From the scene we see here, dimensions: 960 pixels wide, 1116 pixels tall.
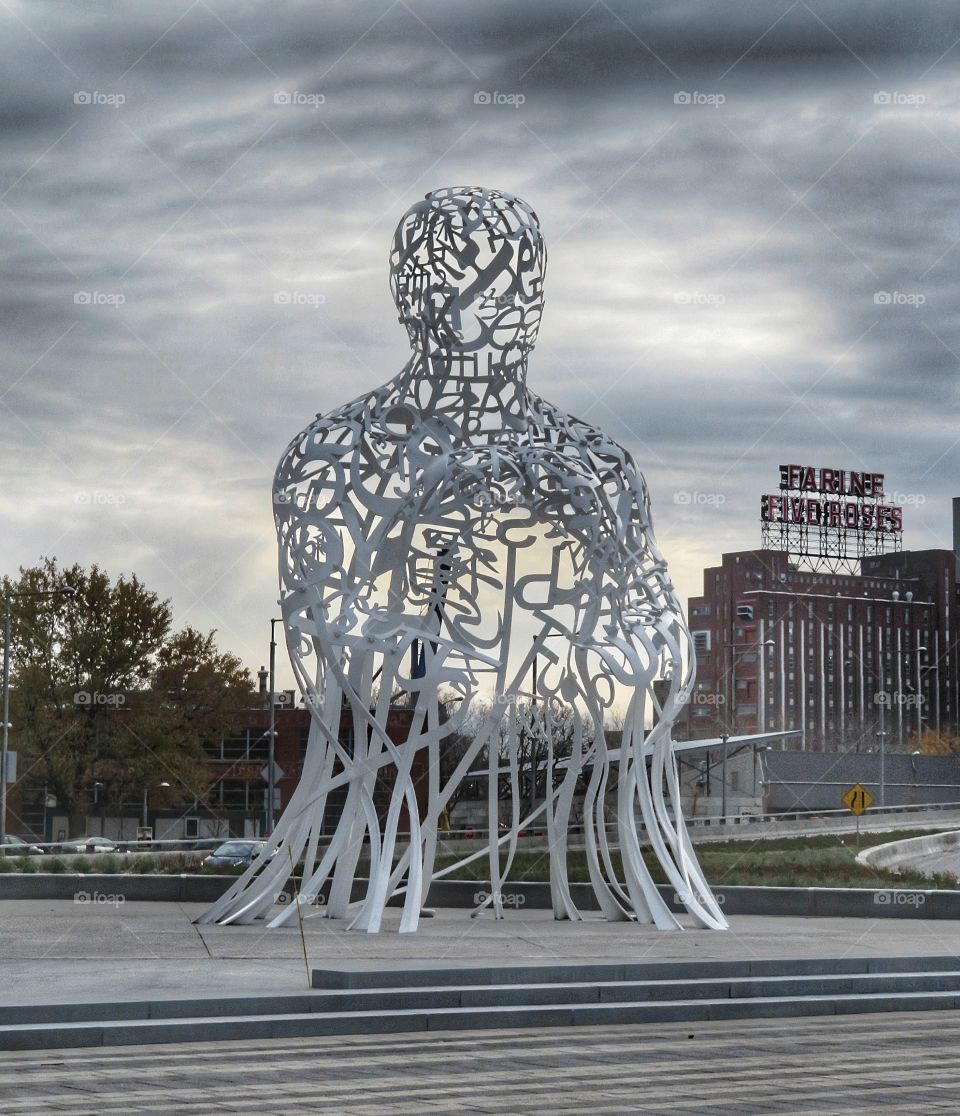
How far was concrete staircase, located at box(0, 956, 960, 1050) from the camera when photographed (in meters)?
10.9

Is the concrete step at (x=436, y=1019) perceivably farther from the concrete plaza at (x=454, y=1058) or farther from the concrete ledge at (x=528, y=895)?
the concrete ledge at (x=528, y=895)

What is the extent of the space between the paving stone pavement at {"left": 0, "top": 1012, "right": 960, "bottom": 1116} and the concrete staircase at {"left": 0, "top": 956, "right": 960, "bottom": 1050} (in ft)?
0.83

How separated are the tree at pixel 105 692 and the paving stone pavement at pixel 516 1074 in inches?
1448

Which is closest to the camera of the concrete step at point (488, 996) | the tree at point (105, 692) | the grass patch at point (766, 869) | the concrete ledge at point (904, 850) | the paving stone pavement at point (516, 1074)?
the paving stone pavement at point (516, 1074)

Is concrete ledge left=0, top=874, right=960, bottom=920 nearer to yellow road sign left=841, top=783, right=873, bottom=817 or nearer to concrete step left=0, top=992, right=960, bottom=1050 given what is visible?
yellow road sign left=841, top=783, right=873, bottom=817

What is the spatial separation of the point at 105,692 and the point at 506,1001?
124ft

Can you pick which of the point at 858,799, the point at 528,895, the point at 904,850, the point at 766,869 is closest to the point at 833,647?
the point at 904,850

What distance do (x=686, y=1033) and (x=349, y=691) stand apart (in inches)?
295

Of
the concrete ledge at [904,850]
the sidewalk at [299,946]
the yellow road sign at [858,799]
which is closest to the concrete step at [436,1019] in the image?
the sidewalk at [299,946]

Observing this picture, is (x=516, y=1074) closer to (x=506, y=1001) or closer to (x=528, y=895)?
(x=506, y=1001)

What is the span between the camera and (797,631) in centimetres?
11562

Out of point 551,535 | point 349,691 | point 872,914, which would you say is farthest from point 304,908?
point 872,914

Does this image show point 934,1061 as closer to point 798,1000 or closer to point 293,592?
point 798,1000

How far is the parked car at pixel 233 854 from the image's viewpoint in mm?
34344
